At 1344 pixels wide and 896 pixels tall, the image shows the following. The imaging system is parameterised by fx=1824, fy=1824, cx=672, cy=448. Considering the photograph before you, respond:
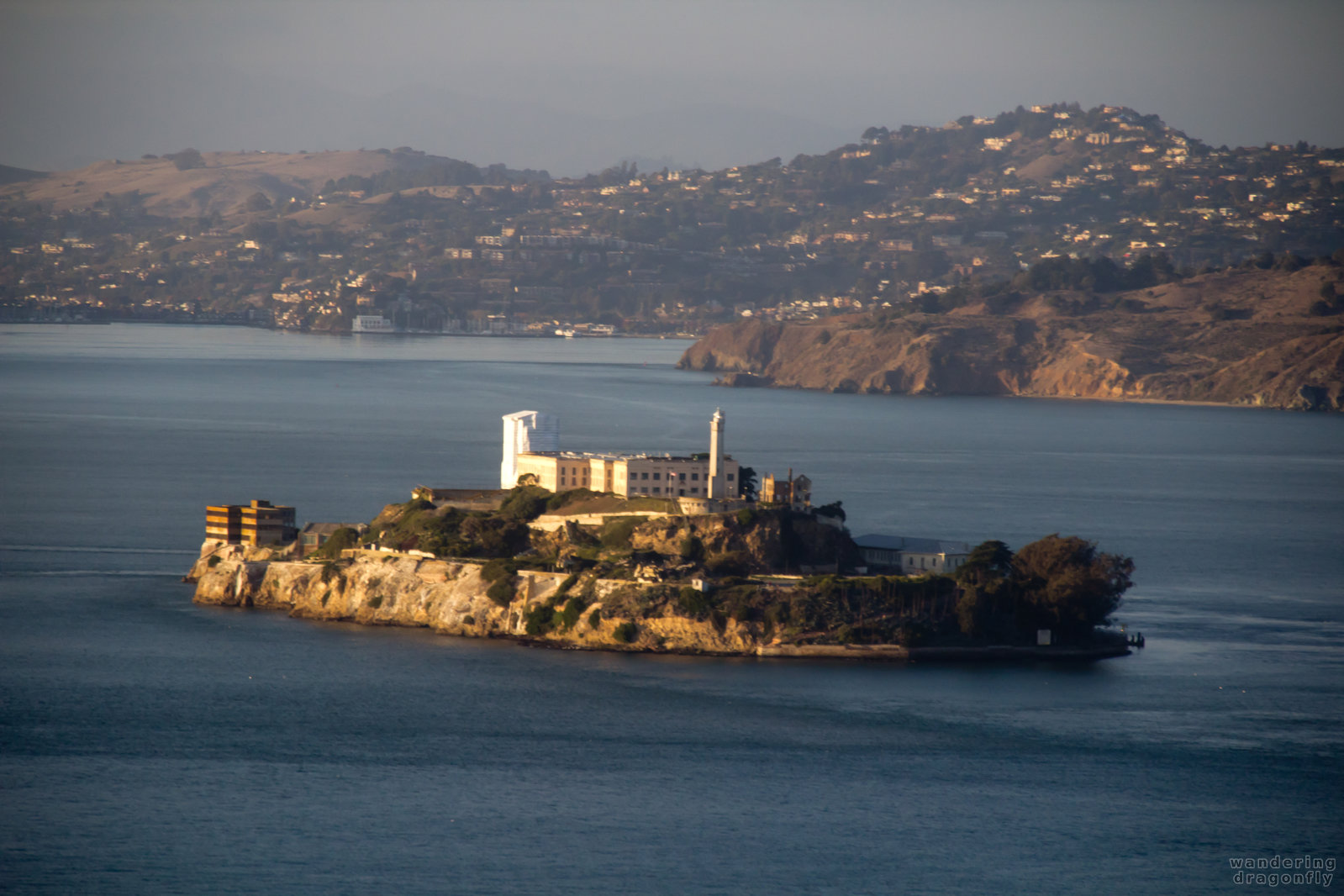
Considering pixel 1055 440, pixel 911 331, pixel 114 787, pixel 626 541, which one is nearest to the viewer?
pixel 114 787

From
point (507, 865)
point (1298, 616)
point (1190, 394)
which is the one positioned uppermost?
point (1190, 394)

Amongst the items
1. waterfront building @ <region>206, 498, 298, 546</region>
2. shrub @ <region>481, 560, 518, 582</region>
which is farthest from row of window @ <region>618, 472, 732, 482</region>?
waterfront building @ <region>206, 498, 298, 546</region>

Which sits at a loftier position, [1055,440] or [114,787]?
[1055,440]

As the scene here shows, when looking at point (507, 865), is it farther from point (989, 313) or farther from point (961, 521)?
point (989, 313)

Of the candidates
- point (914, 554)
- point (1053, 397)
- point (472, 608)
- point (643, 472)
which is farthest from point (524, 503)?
point (1053, 397)

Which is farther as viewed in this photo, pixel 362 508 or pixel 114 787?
pixel 362 508

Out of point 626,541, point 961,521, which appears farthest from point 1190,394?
point 626,541
